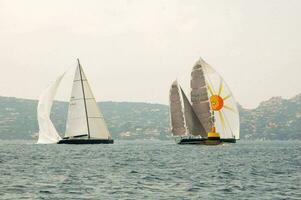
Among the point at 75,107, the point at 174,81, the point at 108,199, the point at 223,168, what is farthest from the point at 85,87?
the point at 108,199

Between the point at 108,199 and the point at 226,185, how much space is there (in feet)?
36.0

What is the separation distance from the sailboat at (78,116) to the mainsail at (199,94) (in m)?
19.2

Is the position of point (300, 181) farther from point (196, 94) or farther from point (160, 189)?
point (196, 94)

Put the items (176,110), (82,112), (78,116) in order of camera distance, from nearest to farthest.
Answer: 1. (78,116)
2. (82,112)
3. (176,110)

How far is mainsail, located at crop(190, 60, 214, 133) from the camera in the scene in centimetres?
11056

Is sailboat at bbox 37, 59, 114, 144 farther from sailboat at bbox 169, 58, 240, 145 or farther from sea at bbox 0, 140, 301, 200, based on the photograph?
sea at bbox 0, 140, 301, 200

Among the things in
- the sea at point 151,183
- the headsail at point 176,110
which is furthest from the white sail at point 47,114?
the sea at point 151,183

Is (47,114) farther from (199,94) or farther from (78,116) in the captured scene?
(199,94)

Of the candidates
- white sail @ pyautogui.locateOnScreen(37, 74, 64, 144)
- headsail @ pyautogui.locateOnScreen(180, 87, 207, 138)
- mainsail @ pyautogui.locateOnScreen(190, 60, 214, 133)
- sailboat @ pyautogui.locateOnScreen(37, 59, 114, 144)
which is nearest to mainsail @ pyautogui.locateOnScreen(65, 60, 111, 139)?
sailboat @ pyautogui.locateOnScreen(37, 59, 114, 144)

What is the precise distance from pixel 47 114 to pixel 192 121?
28.4 m

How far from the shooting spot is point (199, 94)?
111 meters

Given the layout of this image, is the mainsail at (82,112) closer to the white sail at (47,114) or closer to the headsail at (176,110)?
the white sail at (47,114)

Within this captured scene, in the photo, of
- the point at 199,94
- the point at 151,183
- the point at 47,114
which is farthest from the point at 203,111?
the point at 151,183

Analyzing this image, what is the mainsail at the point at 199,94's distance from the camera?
111 metres
